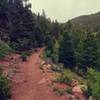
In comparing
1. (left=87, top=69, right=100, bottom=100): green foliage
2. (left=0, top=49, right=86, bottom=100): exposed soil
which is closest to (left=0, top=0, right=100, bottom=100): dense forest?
(left=87, top=69, right=100, bottom=100): green foliage

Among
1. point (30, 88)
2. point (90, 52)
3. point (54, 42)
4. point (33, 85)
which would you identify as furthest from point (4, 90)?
point (54, 42)

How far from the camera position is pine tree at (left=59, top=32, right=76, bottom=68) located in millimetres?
60719

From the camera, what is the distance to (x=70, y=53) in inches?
2418

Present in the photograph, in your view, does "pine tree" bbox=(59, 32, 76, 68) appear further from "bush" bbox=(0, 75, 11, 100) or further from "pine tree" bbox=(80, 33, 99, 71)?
"bush" bbox=(0, 75, 11, 100)

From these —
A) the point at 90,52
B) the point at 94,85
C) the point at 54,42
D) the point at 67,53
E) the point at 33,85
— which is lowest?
the point at 33,85

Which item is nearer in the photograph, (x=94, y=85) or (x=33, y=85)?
(x=94, y=85)

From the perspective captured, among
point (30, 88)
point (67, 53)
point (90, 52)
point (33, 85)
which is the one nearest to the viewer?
point (30, 88)

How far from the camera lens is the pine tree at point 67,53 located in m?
60.7

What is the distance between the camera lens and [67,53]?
6134 cm

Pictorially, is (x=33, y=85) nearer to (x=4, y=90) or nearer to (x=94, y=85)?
(x=4, y=90)

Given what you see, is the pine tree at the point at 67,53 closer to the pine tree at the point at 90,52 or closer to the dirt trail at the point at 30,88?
the pine tree at the point at 90,52

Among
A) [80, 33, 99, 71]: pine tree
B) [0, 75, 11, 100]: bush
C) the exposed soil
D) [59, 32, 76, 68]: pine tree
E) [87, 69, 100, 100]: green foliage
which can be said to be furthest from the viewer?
[59, 32, 76, 68]: pine tree

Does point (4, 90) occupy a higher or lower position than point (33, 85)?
higher

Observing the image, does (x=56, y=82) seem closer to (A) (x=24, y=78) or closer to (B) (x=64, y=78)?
(B) (x=64, y=78)
